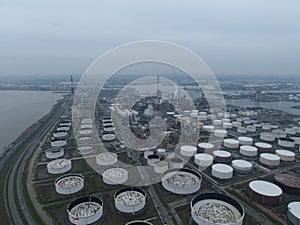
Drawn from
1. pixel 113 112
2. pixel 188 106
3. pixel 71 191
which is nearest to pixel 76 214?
pixel 71 191

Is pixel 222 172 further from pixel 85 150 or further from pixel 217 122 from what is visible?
Result: pixel 217 122

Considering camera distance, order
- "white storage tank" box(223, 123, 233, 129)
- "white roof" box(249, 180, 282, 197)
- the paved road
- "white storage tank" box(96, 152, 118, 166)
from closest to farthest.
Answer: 1. the paved road
2. "white roof" box(249, 180, 282, 197)
3. "white storage tank" box(96, 152, 118, 166)
4. "white storage tank" box(223, 123, 233, 129)

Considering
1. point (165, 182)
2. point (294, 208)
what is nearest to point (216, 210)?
point (165, 182)

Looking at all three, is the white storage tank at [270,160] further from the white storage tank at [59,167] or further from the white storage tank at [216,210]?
the white storage tank at [59,167]

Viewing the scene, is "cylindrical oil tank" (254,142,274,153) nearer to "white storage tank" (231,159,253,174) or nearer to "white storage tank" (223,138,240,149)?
"white storage tank" (223,138,240,149)

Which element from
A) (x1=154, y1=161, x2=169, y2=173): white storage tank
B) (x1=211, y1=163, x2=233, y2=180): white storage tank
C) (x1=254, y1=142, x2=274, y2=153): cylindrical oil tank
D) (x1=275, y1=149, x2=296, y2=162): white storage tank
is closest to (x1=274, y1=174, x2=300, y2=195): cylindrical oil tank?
(x1=211, y1=163, x2=233, y2=180): white storage tank
